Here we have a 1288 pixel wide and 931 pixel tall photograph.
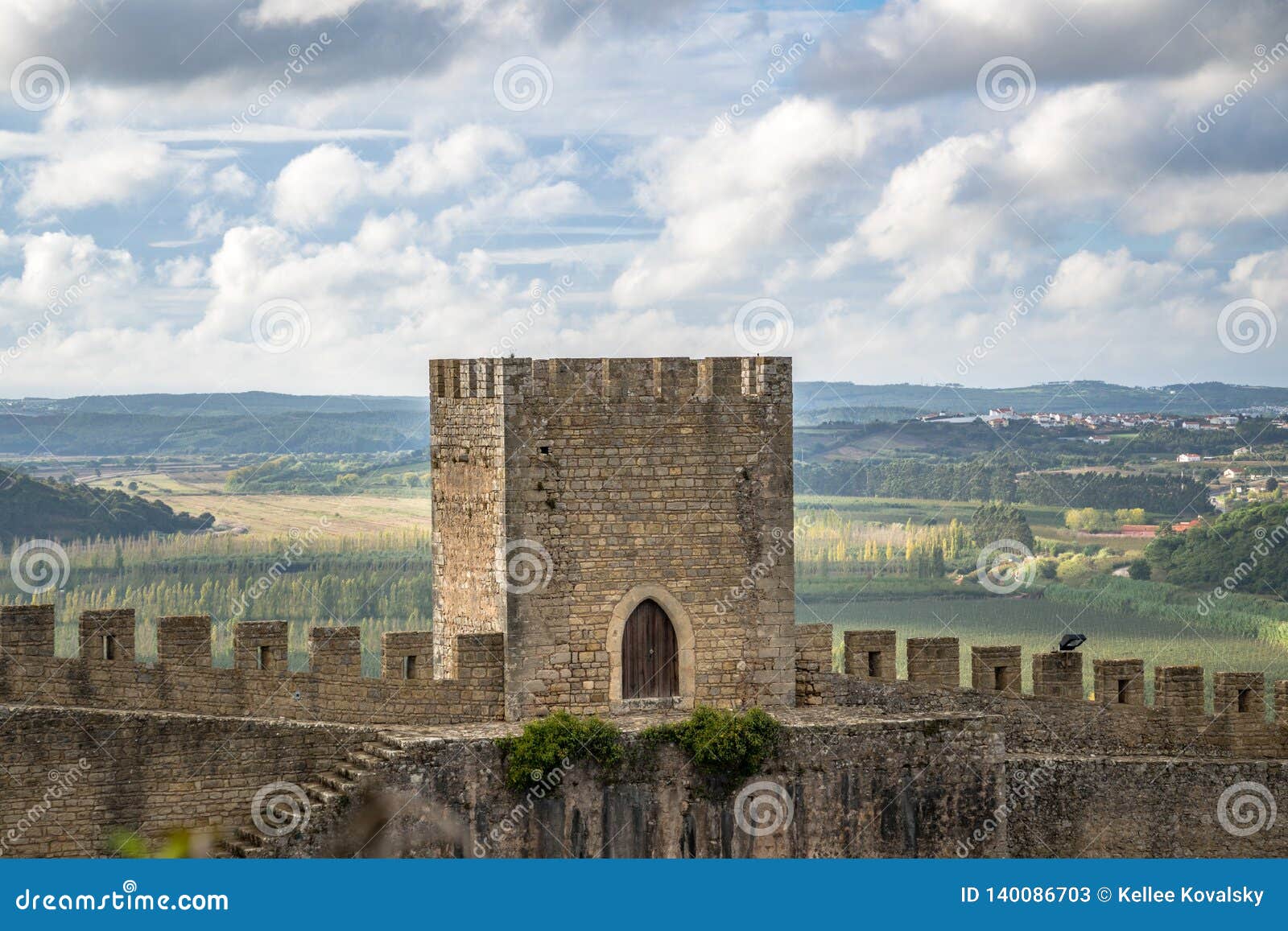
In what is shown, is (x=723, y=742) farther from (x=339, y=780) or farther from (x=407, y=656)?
(x=339, y=780)

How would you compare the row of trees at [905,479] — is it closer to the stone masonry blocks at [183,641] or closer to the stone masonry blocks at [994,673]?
the stone masonry blocks at [994,673]

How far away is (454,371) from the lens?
2338 centimetres

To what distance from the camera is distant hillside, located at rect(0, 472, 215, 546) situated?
194 ft

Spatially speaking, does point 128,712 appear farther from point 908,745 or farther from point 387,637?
point 908,745

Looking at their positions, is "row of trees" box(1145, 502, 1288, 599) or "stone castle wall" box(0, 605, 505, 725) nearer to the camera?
"stone castle wall" box(0, 605, 505, 725)

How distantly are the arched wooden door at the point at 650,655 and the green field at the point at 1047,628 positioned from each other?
30160 millimetres

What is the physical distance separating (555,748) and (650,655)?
183cm

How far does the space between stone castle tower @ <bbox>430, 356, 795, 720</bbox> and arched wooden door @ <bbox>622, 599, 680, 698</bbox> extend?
18mm

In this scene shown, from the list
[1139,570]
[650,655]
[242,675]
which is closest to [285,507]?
[1139,570]

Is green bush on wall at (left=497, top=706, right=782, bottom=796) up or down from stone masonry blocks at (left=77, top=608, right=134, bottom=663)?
down

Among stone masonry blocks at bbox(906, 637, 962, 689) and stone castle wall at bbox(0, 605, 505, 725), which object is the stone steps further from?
stone masonry blocks at bbox(906, 637, 962, 689)

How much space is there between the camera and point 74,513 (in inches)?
2399

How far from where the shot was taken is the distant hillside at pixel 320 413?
75.1 meters

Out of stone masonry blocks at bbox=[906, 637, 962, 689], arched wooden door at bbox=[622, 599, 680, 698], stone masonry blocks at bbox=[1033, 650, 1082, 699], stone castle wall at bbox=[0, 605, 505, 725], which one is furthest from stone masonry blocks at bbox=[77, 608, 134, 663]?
stone masonry blocks at bbox=[1033, 650, 1082, 699]
